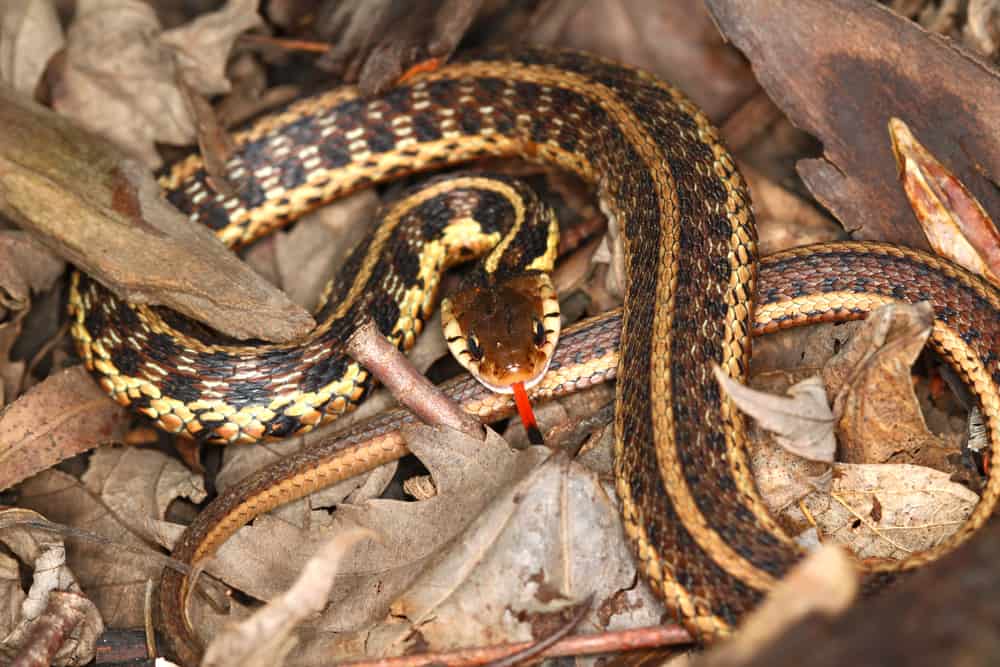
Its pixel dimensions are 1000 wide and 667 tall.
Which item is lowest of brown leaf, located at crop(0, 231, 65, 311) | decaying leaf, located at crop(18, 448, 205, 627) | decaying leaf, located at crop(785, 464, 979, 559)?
decaying leaf, located at crop(18, 448, 205, 627)

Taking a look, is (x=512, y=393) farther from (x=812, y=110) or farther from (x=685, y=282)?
(x=812, y=110)

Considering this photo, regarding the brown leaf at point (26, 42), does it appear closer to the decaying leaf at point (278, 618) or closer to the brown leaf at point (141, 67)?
the brown leaf at point (141, 67)

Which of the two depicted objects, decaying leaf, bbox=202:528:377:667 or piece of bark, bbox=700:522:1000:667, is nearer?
piece of bark, bbox=700:522:1000:667

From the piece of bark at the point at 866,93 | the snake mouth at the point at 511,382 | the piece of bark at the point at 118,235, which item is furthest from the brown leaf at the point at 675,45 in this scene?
the piece of bark at the point at 118,235

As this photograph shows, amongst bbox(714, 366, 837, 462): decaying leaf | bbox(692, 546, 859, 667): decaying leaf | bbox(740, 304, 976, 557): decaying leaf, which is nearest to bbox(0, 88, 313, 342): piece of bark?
bbox(714, 366, 837, 462): decaying leaf

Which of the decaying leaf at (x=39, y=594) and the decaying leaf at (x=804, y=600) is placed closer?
the decaying leaf at (x=804, y=600)

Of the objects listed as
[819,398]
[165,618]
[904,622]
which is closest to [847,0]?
[819,398]

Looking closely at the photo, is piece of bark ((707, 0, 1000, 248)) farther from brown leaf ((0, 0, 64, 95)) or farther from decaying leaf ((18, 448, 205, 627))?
brown leaf ((0, 0, 64, 95))
